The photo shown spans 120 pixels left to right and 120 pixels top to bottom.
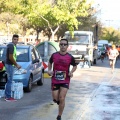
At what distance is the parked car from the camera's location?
514 inches

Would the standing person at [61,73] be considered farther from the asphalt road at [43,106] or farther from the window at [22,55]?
the window at [22,55]

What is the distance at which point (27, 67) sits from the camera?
13289 millimetres

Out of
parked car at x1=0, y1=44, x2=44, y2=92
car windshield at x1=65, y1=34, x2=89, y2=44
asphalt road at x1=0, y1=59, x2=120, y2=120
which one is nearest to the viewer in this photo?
asphalt road at x1=0, y1=59, x2=120, y2=120

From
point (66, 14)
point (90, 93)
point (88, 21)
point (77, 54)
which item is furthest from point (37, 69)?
point (88, 21)

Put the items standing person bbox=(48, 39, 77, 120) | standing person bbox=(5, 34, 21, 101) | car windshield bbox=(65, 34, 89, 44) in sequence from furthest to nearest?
car windshield bbox=(65, 34, 89, 44)
standing person bbox=(5, 34, 21, 101)
standing person bbox=(48, 39, 77, 120)

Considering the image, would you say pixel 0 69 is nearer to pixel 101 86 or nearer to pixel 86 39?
pixel 101 86

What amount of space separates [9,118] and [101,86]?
7.45 m

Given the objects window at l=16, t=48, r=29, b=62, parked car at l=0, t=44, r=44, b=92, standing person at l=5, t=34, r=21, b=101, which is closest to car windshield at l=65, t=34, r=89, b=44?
parked car at l=0, t=44, r=44, b=92

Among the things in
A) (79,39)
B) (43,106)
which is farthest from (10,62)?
(79,39)

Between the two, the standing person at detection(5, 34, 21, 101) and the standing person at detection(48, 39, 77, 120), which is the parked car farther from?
the standing person at detection(48, 39, 77, 120)

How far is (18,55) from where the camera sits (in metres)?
14.2

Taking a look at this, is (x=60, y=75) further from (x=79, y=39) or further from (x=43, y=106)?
(x=79, y=39)

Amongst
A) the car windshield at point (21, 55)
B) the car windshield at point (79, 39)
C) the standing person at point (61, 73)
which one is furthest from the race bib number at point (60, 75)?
the car windshield at point (79, 39)

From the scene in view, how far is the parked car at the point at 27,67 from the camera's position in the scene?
13062 mm
